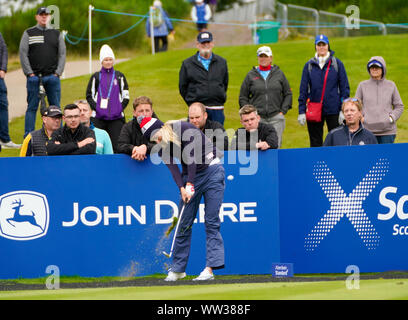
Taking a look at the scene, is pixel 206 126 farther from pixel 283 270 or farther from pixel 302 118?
pixel 302 118

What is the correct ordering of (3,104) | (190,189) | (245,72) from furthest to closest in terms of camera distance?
(245,72), (3,104), (190,189)

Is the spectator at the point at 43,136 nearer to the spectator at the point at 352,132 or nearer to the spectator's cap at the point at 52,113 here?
the spectator's cap at the point at 52,113

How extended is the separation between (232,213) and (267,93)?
3.06m

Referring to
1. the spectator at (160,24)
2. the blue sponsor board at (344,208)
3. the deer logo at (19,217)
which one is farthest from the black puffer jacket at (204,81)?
the spectator at (160,24)

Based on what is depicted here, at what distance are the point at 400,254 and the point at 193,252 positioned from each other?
2.33 m

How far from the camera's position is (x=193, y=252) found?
10.2 m

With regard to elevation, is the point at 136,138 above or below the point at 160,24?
below

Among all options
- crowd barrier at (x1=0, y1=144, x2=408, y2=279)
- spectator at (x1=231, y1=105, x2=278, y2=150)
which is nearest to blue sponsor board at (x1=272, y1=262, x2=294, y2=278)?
crowd barrier at (x1=0, y1=144, x2=408, y2=279)

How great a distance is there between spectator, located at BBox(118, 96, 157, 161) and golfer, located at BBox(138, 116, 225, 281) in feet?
0.82

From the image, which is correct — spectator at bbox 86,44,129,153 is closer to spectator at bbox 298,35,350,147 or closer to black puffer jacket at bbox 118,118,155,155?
black puffer jacket at bbox 118,118,155,155

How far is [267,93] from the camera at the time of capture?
12.8 m

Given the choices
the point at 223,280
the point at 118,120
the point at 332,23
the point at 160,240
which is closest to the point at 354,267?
the point at 223,280

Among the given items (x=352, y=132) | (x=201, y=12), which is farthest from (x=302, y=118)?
(x=201, y=12)

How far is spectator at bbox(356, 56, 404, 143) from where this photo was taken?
12227 mm
